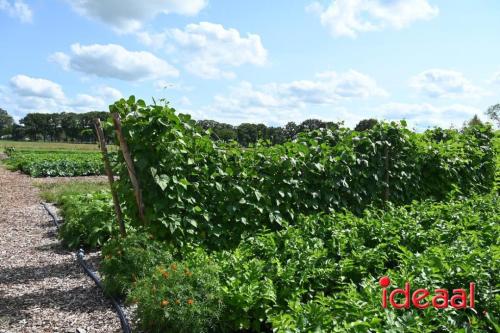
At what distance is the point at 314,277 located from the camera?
12.0 feet

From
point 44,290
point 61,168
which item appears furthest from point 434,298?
point 61,168

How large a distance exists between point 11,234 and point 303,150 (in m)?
6.02

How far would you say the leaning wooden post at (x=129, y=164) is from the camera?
4.89 metres

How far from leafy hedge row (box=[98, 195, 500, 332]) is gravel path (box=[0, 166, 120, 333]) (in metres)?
0.43

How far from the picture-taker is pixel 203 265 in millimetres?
3914

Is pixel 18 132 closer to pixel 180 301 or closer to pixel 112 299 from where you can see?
pixel 112 299

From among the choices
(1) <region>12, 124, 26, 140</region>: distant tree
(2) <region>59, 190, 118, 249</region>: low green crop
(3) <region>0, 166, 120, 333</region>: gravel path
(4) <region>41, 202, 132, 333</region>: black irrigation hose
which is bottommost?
(3) <region>0, 166, 120, 333</region>: gravel path

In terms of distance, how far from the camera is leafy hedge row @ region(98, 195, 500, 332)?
272 centimetres

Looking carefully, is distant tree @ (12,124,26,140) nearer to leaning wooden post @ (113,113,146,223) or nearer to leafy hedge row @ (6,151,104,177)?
leafy hedge row @ (6,151,104,177)

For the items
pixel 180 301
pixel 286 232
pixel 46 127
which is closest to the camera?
pixel 180 301

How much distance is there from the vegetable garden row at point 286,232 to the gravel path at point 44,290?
0.38 meters

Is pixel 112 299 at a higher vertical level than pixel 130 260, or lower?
lower

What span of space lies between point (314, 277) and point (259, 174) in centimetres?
248

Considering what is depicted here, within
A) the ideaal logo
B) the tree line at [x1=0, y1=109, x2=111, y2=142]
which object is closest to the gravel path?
the ideaal logo
